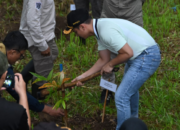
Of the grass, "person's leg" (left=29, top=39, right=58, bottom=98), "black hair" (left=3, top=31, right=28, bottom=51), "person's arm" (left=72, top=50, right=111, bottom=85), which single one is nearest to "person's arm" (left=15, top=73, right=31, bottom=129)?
"black hair" (left=3, top=31, right=28, bottom=51)

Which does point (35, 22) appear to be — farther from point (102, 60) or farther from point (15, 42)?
point (102, 60)

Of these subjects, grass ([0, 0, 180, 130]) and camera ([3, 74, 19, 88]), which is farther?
grass ([0, 0, 180, 130])

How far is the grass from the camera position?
2.79 meters

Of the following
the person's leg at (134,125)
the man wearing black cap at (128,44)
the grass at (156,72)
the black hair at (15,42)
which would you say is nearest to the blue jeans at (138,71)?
the man wearing black cap at (128,44)

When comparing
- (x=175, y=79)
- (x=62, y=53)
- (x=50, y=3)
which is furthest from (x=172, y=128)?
(x=62, y=53)

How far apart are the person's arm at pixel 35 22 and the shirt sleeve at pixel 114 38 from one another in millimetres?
799

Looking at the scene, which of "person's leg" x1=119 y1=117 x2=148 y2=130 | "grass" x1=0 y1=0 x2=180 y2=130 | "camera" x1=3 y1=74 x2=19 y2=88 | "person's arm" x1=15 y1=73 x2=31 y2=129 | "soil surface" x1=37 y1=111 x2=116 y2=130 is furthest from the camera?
"grass" x1=0 y1=0 x2=180 y2=130

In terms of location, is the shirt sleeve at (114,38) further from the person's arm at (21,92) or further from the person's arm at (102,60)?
the person's arm at (21,92)

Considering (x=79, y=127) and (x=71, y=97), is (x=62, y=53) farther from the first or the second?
(x=79, y=127)

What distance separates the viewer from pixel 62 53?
4051mm

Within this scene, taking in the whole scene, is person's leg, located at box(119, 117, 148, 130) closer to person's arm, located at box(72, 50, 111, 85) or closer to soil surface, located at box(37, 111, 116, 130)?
person's arm, located at box(72, 50, 111, 85)

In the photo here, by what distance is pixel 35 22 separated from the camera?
243cm

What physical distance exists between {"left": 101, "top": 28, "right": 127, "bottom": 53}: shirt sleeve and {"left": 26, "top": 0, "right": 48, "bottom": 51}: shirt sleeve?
80 centimetres

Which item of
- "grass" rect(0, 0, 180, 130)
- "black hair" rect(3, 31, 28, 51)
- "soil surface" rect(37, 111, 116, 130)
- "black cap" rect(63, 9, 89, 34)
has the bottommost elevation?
"soil surface" rect(37, 111, 116, 130)
